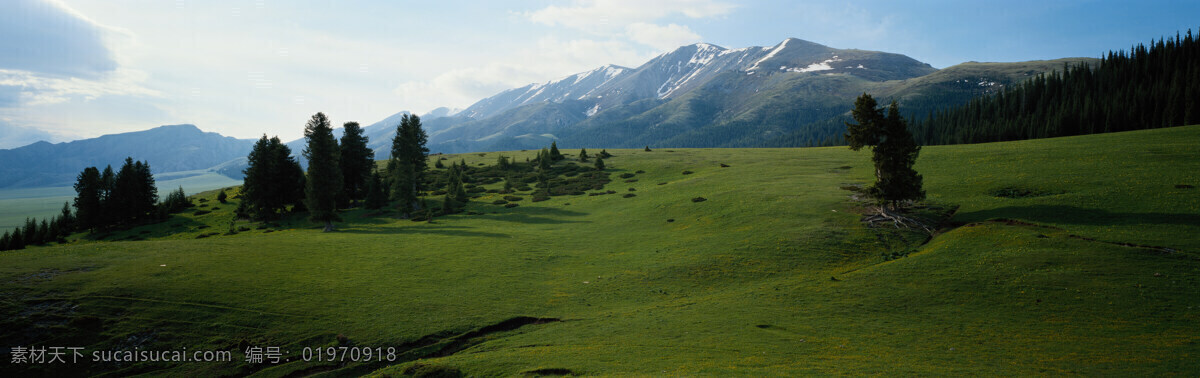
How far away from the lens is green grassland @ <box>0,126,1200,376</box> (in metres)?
19.0

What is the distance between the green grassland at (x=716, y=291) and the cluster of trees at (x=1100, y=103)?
213ft

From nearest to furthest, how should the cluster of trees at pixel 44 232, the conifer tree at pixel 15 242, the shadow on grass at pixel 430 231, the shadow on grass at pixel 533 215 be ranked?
the shadow on grass at pixel 430 231, the conifer tree at pixel 15 242, the shadow on grass at pixel 533 215, the cluster of trees at pixel 44 232

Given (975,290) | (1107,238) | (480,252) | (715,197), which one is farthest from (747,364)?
(715,197)

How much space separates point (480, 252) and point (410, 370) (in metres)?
21.6

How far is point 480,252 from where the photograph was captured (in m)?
40.0

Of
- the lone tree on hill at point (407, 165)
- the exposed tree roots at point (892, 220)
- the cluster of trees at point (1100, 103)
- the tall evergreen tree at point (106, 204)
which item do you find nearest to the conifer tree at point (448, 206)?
the lone tree on hill at point (407, 165)

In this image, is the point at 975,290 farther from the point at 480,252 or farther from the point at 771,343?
the point at 480,252

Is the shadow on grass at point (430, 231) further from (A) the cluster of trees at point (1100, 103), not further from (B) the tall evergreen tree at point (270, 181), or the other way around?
(A) the cluster of trees at point (1100, 103)

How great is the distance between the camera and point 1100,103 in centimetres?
10300

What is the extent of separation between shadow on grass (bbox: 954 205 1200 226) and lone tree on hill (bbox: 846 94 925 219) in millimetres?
4455

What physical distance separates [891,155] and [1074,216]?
12.6 meters

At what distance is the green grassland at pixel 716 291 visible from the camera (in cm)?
1897

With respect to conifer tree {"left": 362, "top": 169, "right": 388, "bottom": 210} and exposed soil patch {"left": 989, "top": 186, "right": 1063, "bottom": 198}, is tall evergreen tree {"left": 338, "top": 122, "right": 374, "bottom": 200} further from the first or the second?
exposed soil patch {"left": 989, "top": 186, "right": 1063, "bottom": 198}

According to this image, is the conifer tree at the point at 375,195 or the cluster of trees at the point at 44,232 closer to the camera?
the cluster of trees at the point at 44,232
